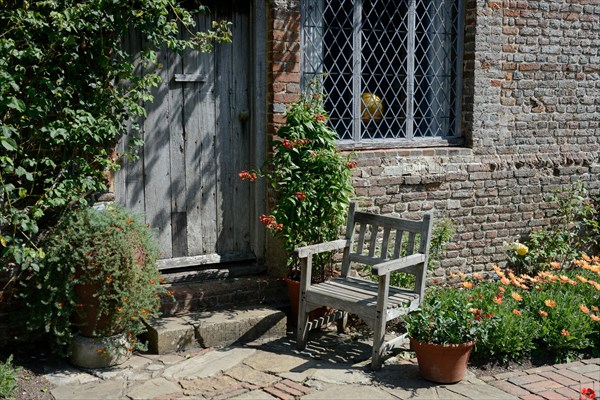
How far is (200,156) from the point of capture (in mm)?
6348

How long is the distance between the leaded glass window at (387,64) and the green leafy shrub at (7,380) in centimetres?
338

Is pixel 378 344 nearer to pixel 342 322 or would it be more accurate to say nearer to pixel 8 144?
pixel 342 322

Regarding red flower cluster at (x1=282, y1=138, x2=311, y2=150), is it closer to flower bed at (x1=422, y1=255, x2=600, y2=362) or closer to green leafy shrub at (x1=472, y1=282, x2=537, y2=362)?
flower bed at (x1=422, y1=255, x2=600, y2=362)

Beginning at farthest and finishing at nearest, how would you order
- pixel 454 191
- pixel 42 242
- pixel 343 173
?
pixel 454 191 → pixel 343 173 → pixel 42 242

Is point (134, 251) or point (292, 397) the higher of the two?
point (134, 251)

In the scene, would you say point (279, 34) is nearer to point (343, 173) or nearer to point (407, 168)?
point (343, 173)

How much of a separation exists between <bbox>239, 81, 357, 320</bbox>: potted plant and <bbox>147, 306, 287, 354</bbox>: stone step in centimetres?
29

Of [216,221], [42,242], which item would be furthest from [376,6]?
[42,242]

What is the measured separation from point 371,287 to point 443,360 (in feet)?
3.10

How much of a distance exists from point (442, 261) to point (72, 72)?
3999mm

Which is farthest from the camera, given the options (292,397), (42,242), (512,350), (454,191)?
(454,191)

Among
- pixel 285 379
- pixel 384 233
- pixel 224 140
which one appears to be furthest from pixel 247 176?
pixel 285 379

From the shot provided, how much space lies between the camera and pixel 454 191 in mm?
7473

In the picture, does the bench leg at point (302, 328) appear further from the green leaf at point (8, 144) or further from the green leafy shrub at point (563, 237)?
the green leafy shrub at point (563, 237)
